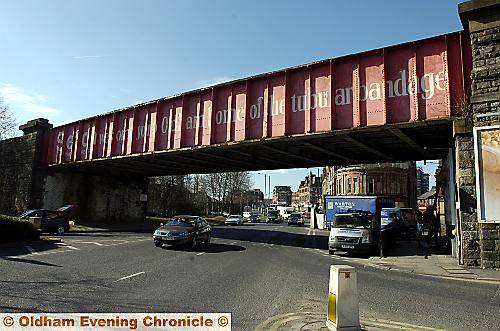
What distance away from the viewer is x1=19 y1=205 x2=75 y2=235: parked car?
922 inches

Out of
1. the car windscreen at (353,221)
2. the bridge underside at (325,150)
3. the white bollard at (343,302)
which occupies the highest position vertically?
the bridge underside at (325,150)

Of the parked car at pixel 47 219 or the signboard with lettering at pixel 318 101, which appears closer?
the signboard with lettering at pixel 318 101

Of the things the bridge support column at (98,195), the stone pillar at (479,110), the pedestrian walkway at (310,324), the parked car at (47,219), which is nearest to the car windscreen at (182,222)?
the parked car at (47,219)

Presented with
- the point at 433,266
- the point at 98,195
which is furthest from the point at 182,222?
the point at 98,195

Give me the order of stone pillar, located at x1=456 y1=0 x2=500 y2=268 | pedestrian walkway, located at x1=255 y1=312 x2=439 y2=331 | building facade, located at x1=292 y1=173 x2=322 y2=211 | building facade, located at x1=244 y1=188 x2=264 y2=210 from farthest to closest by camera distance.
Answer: building facade, located at x1=292 y1=173 x2=322 y2=211 → building facade, located at x1=244 y1=188 x2=264 y2=210 → stone pillar, located at x1=456 y1=0 x2=500 y2=268 → pedestrian walkway, located at x1=255 y1=312 x2=439 y2=331

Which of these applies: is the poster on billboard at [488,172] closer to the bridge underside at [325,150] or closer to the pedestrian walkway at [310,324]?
the bridge underside at [325,150]

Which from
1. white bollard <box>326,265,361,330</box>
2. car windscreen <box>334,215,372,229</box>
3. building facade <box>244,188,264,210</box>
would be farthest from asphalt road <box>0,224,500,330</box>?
building facade <box>244,188,264,210</box>

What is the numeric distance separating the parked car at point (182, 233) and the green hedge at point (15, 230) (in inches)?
227

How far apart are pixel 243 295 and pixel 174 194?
57.4m

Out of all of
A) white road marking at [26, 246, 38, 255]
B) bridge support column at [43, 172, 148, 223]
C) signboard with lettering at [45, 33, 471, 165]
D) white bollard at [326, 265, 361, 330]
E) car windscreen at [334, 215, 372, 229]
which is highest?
signboard with lettering at [45, 33, 471, 165]

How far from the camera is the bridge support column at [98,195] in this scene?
3203 centimetres

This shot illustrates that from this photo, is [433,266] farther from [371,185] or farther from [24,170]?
[371,185]

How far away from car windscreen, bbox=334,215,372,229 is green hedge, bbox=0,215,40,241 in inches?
550

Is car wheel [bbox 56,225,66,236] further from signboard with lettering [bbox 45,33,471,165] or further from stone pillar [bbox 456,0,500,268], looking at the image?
stone pillar [bbox 456,0,500,268]
